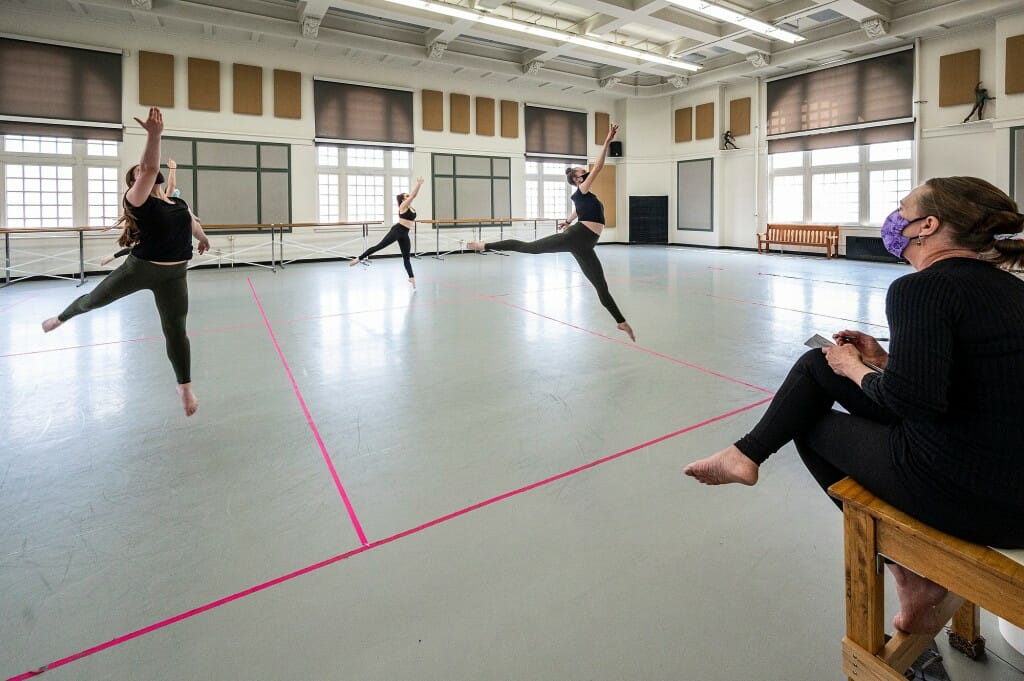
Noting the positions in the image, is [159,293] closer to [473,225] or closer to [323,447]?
[323,447]

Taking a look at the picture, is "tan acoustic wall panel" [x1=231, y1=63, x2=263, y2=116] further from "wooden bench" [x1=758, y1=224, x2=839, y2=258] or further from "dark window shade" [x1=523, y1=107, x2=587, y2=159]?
"wooden bench" [x1=758, y1=224, x2=839, y2=258]

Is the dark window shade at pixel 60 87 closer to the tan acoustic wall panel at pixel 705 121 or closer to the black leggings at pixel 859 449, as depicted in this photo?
the black leggings at pixel 859 449

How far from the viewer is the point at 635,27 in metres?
13.1

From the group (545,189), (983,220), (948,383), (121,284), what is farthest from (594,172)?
(545,189)

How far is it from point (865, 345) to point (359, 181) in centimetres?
1391

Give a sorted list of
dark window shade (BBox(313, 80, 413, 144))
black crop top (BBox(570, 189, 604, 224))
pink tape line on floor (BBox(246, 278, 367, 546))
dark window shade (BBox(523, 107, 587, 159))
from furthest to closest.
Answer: dark window shade (BBox(523, 107, 587, 159)), dark window shade (BBox(313, 80, 413, 144)), black crop top (BBox(570, 189, 604, 224)), pink tape line on floor (BBox(246, 278, 367, 546))

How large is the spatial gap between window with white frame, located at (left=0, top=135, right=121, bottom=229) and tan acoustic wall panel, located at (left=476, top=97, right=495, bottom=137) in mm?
8189

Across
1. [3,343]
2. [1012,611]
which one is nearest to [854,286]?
[1012,611]

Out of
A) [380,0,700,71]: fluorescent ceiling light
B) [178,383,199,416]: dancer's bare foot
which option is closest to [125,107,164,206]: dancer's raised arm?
[178,383,199,416]: dancer's bare foot

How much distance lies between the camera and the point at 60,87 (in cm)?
1059

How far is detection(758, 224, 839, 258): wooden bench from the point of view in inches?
544

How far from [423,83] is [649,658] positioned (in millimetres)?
15100

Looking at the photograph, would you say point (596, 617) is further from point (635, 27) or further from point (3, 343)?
point (635, 27)

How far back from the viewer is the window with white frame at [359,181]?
541 inches
